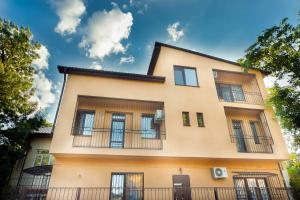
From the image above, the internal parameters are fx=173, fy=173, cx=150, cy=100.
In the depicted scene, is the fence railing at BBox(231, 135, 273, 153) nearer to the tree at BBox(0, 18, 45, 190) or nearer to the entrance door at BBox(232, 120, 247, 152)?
the entrance door at BBox(232, 120, 247, 152)

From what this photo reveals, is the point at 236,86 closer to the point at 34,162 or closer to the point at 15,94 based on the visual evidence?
the point at 34,162

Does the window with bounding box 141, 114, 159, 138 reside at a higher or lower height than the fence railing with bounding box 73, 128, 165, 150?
higher

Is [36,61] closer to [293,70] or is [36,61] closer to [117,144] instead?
[117,144]

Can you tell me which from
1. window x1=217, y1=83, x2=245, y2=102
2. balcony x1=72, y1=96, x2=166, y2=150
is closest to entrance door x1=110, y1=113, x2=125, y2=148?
balcony x1=72, y1=96, x2=166, y2=150

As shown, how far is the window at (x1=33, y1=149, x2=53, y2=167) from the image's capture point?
1321 centimetres

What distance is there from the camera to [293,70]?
1212cm

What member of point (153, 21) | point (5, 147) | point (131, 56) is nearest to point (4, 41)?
point (5, 147)

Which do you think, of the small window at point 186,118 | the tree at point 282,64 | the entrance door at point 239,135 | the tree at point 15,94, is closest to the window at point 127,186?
the small window at point 186,118

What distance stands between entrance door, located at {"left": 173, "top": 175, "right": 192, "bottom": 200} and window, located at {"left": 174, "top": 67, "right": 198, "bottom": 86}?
5.62m

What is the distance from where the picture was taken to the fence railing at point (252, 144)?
438 inches

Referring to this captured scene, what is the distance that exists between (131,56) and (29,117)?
31.3ft

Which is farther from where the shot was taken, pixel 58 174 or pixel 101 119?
pixel 101 119

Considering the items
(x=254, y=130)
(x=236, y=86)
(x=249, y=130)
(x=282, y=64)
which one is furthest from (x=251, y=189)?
(x=282, y=64)

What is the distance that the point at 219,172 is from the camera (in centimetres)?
940
